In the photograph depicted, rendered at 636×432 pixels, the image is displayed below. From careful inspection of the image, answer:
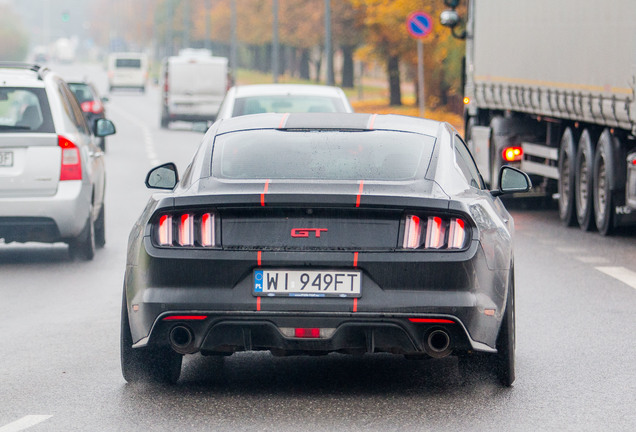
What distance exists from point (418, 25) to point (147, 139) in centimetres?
764

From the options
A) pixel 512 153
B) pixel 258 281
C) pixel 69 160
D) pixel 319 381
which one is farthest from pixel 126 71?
pixel 258 281

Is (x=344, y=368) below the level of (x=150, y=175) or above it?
below

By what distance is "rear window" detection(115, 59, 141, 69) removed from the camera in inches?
3418

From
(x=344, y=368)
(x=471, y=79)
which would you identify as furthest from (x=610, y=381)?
(x=471, y=79)

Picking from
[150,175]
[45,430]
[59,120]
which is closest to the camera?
[45,430]

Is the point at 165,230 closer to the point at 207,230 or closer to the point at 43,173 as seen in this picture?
the point at 207,230

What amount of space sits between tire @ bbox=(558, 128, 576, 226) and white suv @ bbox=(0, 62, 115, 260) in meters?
5.71

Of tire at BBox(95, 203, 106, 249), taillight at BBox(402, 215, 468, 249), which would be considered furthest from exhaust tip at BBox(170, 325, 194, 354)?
tire at BBox(95, 203, 106, 249)

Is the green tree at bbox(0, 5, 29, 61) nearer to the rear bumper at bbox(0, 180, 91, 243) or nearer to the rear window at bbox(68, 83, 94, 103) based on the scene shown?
the rear window at bbox(68, 83, 94, 103)

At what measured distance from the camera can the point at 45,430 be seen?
21.4 feet

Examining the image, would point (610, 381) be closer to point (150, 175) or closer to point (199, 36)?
point (150, 175)

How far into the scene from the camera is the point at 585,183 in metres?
16.1

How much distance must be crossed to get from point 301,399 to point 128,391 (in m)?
0.84

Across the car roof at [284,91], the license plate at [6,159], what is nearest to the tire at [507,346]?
the license plate at [6,159]
